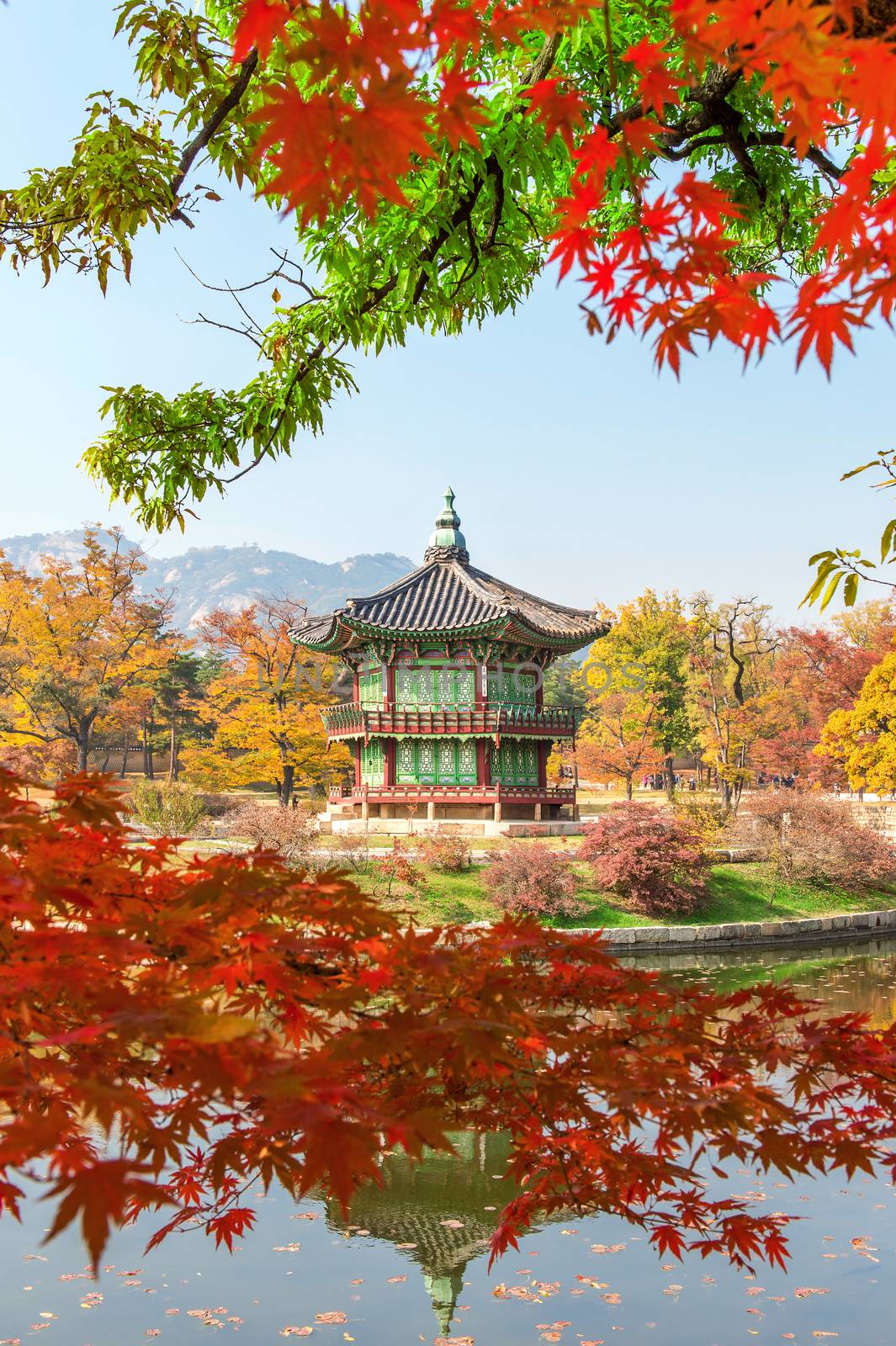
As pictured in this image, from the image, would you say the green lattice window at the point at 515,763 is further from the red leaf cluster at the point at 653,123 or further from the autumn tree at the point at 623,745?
the red leaf cluster at the point at 653,123

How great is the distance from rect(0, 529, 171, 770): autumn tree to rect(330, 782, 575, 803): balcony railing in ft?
25.4

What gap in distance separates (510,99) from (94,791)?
2.96 metres

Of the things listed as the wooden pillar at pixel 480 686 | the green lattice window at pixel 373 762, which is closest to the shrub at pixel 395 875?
the green lattice window at pixel 373 762

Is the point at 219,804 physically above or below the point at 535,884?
above

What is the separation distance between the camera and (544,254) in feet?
18.2

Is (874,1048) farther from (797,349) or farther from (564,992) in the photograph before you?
(797,349)

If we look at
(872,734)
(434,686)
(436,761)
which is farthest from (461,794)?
(872,734)

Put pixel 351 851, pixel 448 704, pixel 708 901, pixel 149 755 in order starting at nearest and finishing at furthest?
pixel 708 901, pixel 351 851, pixel 448 704, pixel 149 755

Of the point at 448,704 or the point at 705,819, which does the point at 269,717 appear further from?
the point at 705,819

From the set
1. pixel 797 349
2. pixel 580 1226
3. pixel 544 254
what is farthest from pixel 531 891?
pixel 797 349

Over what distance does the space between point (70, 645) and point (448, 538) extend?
10292 millimetres

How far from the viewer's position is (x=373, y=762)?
23078 mm

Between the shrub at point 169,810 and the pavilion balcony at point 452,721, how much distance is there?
14.2 feet

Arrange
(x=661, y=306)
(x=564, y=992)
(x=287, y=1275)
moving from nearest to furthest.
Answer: (x=661, y=306) → (x=564, y=992) → (x=287, y=1275)
